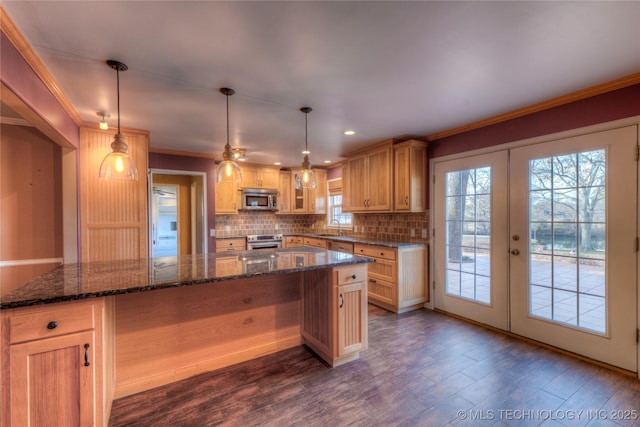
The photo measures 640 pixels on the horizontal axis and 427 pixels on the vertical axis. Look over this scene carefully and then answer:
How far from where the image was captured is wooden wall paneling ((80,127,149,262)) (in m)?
3.05

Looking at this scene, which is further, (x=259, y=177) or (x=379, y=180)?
(x=259, y=177)

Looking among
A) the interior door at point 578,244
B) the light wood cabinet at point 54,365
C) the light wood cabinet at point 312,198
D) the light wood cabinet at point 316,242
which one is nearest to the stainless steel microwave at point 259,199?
the light wood cabinet at point 312,198

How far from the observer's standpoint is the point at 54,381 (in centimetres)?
144

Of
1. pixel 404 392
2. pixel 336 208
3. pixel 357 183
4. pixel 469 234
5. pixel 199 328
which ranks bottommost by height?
pixel 404 392

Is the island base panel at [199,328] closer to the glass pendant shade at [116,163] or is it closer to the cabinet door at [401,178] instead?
the glass pendant shade at [116,163]

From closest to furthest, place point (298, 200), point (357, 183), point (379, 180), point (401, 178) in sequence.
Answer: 1. point (401, 178)
2. point (379, 180)
3. point (357, 183)
4. point (298, 200)

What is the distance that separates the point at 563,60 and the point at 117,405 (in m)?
3.83

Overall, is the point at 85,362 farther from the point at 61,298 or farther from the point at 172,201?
the point at 172,201

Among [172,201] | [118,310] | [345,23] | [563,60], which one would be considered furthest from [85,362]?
[172,201]

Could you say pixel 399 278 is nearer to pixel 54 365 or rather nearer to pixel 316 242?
pixel 316 242

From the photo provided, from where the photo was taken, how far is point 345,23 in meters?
1.52

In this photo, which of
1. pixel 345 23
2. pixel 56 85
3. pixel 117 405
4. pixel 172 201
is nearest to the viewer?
pixel 345 23

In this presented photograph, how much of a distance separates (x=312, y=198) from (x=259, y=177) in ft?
3.85

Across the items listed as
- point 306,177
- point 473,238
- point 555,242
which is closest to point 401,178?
point 473,238
